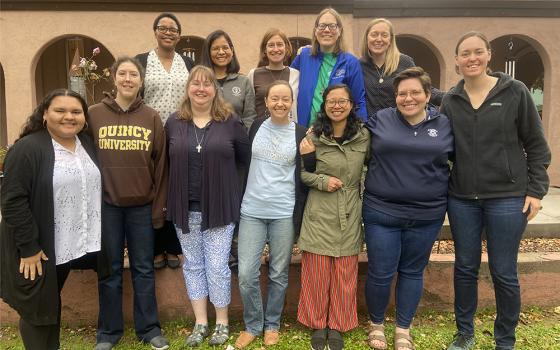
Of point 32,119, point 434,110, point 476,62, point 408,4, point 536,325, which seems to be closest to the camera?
point 32,119

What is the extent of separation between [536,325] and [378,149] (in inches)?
87.9

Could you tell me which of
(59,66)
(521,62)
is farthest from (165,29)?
(521,62)

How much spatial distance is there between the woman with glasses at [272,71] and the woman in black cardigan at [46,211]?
1.43 meters

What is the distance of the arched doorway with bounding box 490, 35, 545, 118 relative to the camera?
11430 mm

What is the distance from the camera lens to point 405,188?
308cm

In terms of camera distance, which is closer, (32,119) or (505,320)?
(32,119)

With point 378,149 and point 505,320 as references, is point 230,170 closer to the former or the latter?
point 378,149

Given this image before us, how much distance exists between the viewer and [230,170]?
3260mm

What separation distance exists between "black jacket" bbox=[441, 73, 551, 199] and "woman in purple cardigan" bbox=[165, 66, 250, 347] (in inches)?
62.4

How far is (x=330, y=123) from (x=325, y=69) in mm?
694

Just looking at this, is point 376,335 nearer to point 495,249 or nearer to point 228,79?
point 495,249

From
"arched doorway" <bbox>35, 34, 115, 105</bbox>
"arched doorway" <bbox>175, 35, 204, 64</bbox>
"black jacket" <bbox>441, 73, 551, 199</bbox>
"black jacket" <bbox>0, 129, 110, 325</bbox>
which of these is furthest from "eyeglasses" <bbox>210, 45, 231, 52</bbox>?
"arched doorway" <bbox>35, 34, 115, 105</bbox>

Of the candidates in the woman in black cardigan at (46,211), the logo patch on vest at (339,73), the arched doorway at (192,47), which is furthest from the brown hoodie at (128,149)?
the arched doorway at (192,47)

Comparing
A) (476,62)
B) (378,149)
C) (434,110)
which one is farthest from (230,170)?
(476,62)
